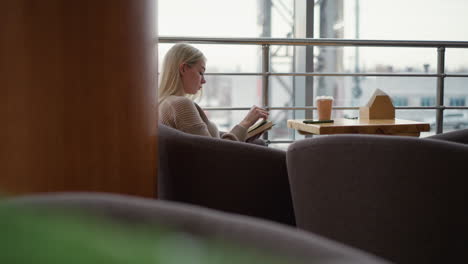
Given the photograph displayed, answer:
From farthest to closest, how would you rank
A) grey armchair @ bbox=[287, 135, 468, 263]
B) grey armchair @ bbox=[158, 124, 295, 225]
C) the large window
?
the large window < grey armchair @ bbox=[158, 124, 295, 225] < grey armchair @ bbox=[287, 135, 468, 263]

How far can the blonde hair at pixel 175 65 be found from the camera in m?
2.39

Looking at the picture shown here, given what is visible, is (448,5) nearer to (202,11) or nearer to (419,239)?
(202,11)

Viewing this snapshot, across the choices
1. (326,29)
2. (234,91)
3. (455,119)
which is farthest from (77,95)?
(455,119)

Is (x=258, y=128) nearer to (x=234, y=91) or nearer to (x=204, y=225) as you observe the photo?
(x=204, y=225)

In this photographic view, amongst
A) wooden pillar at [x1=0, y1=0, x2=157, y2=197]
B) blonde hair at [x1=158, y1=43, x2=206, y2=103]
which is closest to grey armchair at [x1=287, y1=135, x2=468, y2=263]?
wooden pillar at [x1=0, y1=0, x2=157, y2=197]

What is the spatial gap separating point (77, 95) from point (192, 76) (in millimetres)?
1819

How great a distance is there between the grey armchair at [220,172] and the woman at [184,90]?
0.46 metres

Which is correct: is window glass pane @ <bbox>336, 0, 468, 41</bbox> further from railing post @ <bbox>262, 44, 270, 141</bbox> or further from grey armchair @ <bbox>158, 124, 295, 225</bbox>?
grey armchair @ <bbox>158, 124, 295, 225</bbox>

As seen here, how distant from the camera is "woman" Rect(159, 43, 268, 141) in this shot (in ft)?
6.66

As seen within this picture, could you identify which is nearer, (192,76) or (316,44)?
(192,76)

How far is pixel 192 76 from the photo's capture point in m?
2.48

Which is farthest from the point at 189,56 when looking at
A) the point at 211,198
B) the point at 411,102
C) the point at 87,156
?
the point at 411,102

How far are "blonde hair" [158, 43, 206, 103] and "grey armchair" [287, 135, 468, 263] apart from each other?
1230 mm

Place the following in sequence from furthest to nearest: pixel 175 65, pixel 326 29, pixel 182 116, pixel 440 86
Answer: pixel 326 29
pixel 440 86
pixel 175 65
pixel 182 116
